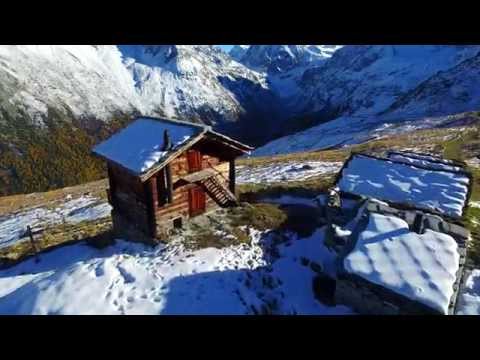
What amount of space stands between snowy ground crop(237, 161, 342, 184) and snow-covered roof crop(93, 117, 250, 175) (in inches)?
563

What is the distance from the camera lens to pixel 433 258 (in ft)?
47.4

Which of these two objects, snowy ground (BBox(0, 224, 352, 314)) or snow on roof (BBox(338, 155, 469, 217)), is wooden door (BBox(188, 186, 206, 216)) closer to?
snowy ground (BBox(0, 224, 352, 314))

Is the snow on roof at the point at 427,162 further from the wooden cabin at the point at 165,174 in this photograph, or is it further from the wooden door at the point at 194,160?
the wooden door at the point at 194,160

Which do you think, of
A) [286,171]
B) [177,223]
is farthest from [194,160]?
[286,171]

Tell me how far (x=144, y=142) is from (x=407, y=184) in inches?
571

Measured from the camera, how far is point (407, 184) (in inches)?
843

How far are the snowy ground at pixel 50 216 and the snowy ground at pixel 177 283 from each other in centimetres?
1289

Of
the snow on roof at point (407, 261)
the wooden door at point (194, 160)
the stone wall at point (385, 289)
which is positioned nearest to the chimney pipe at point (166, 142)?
the wooden door at point (194, 160)

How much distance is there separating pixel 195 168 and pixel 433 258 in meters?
12.9

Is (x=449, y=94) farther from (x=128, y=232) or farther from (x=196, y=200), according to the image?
(x=128, y=232)

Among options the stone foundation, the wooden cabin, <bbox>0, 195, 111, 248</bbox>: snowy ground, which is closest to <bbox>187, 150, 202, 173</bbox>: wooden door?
the wooden cabin

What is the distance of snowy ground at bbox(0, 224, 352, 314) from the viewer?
15633 mm
